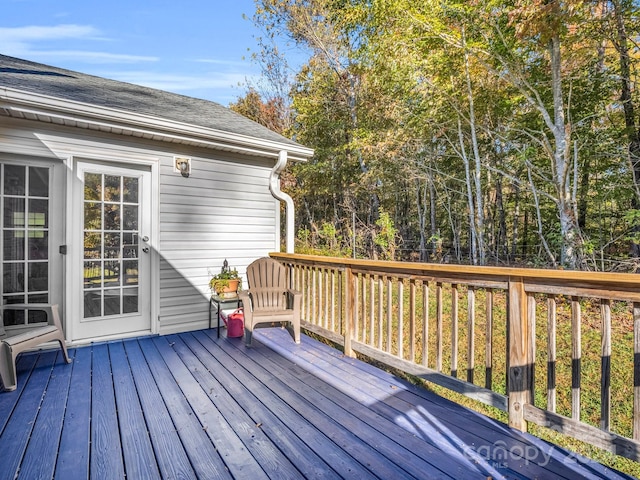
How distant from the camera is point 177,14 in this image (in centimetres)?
700

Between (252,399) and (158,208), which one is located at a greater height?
(158,208)

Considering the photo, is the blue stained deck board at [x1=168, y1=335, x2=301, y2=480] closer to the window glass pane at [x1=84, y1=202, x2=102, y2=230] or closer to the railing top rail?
the railing top rail

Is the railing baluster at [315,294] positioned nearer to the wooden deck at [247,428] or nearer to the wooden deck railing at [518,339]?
the wooden deck railing at [518,339]

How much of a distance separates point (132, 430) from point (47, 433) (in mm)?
463

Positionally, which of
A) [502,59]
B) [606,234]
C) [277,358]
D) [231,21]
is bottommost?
[277,358]

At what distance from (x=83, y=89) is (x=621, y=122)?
29.6 ft

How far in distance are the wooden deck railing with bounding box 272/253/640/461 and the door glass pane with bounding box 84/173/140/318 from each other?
1.70 metres

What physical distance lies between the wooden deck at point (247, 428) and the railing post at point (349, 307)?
23 centimetres

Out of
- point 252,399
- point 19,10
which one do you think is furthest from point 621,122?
point 19,10

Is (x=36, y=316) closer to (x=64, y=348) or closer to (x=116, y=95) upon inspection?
(x=64, y=348)

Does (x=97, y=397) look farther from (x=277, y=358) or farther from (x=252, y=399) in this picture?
(x=277, y=358)

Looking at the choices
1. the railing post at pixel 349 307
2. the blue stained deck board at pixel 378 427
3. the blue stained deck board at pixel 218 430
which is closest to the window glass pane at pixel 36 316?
the blue stained deck board at pixel 218 430

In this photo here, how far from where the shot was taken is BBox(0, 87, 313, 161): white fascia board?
2938 millimetres

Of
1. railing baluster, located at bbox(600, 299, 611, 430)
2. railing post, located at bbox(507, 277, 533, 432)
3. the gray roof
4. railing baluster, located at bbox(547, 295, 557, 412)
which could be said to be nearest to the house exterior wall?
the gray roof
